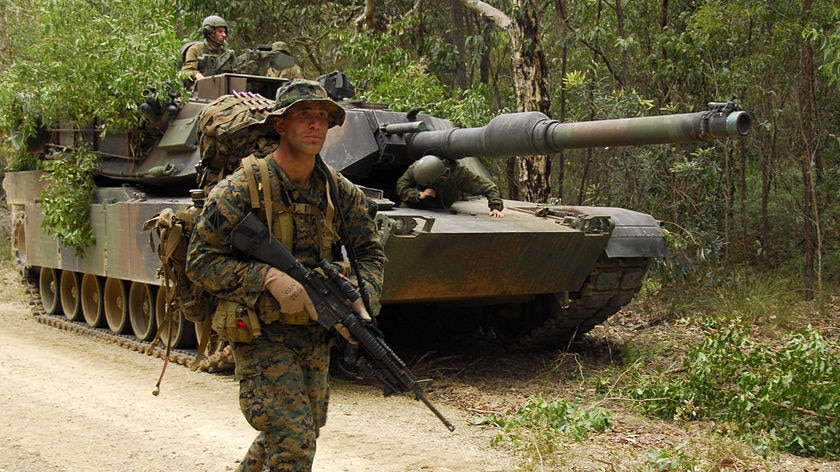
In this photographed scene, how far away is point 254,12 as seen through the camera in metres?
15.3

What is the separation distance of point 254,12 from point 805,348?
11257 mm

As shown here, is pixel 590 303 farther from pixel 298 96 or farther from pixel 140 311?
pixel 298 96

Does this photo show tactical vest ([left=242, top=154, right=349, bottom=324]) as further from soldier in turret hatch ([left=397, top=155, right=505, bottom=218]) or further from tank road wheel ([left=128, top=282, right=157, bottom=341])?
tank road wheel ([left=128, top=282, right=157, bottom=341])

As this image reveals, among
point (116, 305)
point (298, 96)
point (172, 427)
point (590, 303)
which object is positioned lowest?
point (116, 305)

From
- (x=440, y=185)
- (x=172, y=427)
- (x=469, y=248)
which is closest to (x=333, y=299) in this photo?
(x=172, y=427)

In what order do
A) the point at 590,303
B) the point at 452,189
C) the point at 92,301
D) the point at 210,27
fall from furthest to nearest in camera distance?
the point at 92,301, the point at 210,27, the point at 590,303, the point at 452,189

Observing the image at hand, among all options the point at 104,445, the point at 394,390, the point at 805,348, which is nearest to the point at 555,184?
the point at 805,348

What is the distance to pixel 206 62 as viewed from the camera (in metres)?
9.50

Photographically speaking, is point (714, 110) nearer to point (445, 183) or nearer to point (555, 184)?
point (445, 183)

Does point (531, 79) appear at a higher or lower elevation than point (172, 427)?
Result: higher

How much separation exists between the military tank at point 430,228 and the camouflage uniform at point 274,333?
202 centimetres

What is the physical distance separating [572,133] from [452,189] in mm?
1721

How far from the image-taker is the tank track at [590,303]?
7.90 meters

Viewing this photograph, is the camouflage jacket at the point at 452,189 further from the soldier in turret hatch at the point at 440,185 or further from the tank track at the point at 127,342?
the tank track at the point at 127,342
